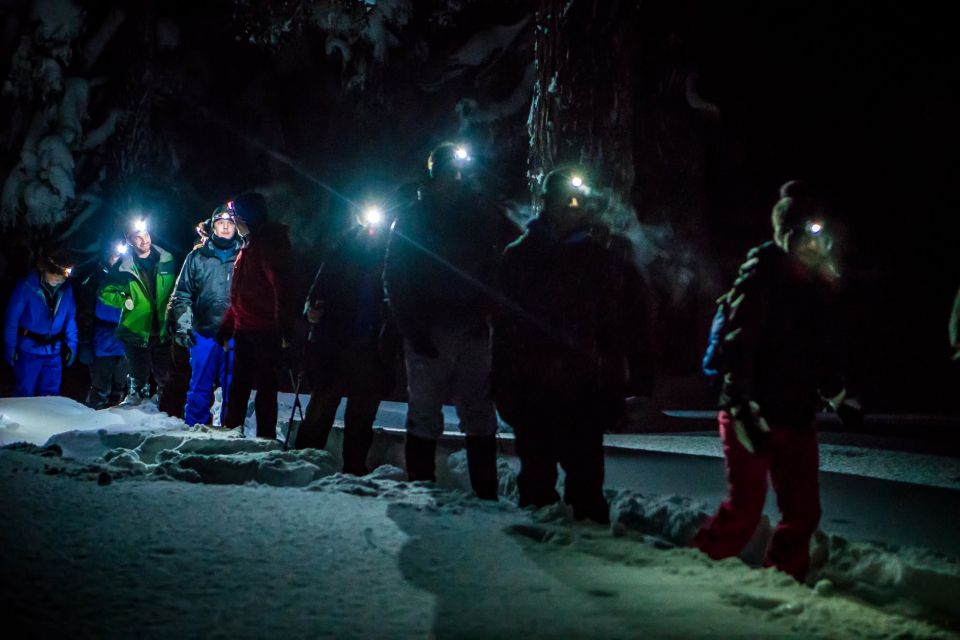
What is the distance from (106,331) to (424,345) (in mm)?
6214

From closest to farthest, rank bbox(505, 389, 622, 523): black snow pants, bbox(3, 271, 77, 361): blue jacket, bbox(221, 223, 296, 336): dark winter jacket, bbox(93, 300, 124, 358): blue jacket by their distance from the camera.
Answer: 1. bbox(505, 389, 622, 523): black snow pants
2. bbox(221, 223, 296, 336): dark winter jacket
3. bbox(3, 271, 77, 361): blue jacket
4. bbox(93, 300, 124, 358): blue jacket

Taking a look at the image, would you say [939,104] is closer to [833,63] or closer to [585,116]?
[833,63]

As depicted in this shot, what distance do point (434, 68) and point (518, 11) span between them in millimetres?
2013

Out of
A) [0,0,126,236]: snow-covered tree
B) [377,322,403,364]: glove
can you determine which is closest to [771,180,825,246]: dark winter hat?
[377,322,403,364]: glove

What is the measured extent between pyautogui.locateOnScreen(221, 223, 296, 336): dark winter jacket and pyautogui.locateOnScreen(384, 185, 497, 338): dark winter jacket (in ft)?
7.38

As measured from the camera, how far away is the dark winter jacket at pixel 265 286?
6.80 metres

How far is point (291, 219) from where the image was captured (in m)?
17.8

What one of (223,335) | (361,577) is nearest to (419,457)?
(361,577)

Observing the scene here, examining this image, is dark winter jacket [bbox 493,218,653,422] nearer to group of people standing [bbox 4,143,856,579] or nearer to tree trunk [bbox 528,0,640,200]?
group of people standing [bbox 4,143,856,579]

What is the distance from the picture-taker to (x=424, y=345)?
182 inches

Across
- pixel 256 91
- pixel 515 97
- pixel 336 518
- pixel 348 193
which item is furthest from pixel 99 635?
pixel 256 91

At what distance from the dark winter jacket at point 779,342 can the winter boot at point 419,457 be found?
196 centimetres

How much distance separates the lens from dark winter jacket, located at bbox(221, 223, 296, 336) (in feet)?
22.3

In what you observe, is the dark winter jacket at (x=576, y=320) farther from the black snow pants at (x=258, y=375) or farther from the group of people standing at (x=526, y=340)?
the black snow pants at (x=258, y=375)
